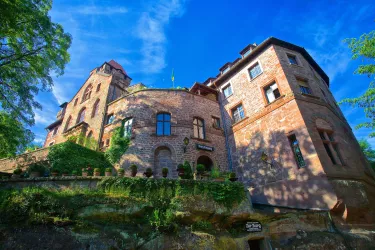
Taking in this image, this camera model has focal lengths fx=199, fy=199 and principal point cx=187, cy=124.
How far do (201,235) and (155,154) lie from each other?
310 inches

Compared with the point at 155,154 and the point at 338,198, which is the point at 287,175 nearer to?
the point at 338,198

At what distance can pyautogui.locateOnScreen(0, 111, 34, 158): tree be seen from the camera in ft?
34.5

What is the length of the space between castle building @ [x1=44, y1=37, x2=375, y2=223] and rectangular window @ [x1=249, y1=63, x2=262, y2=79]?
0.29 ft

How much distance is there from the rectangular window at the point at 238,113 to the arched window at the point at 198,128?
2.89 m

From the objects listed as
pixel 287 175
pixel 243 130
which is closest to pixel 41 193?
pixel 287 175

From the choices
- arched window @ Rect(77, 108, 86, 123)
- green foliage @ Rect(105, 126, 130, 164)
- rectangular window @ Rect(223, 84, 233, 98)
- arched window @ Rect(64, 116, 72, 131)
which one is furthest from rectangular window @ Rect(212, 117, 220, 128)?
arched window @ Rect(64, 116, 72, 131)

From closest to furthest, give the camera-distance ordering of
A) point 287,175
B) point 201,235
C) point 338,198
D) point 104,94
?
1. point 201,235
2. point 338,198
3. point 287,175
4. point 104,94

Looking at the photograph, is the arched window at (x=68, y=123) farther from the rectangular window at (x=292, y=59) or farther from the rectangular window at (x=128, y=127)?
the rectangular window at (x=292, y=59)

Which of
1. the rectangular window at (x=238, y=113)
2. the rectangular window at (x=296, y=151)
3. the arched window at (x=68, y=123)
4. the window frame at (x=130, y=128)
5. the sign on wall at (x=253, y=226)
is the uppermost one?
the arched window at (x=68, y=123)

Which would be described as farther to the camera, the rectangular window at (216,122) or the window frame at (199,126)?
the rectangular window at (216,122)

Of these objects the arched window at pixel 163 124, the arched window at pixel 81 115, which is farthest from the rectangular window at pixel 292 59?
the arched window at pixel 81 115

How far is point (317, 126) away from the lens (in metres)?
11.8

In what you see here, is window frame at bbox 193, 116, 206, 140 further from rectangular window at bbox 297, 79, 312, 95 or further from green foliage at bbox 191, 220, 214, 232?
green foliage at bbox 191, 220, 214, 232

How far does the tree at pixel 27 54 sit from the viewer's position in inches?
410
